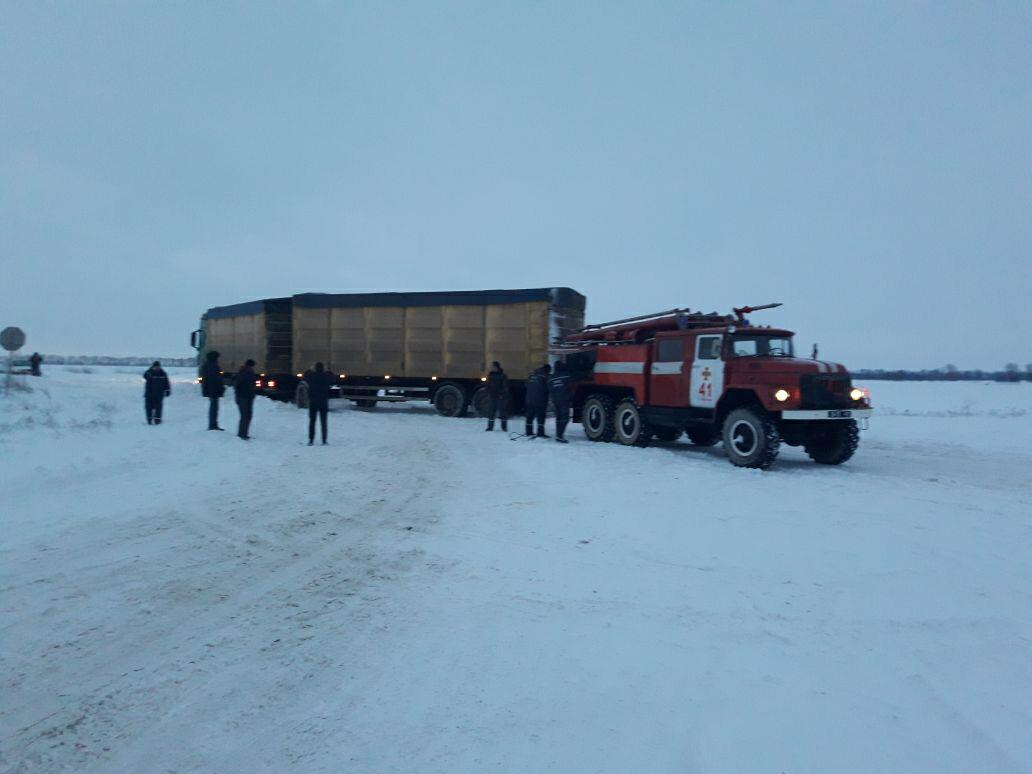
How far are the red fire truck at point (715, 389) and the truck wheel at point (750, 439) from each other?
0.06 ft

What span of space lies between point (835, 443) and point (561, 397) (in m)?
5.36

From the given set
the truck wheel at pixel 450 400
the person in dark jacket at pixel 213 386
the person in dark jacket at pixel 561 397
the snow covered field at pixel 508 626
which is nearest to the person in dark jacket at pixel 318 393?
the person in dark jacket at pixel 213 386

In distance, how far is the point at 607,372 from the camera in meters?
14.7

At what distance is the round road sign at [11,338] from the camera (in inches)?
704

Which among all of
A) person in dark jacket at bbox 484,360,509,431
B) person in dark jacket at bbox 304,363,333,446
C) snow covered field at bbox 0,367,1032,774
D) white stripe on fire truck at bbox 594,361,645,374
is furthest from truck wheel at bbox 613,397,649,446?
person in dark jacket at bbox 304,363,333,446

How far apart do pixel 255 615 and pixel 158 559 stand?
1.68 meters

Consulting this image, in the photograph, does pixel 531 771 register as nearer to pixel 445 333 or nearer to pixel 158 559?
pixel 158 559

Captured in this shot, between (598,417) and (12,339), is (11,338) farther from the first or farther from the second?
(598,417)

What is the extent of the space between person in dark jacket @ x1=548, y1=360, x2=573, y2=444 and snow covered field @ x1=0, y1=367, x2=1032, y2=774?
5.16 m

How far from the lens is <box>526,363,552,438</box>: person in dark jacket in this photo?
48.6 ft

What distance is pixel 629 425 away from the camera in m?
14.1

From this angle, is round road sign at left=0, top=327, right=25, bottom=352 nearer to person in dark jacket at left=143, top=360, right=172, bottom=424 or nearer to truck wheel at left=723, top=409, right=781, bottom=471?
person in dark jacket at left=143, top=360, right=172, bottom=424

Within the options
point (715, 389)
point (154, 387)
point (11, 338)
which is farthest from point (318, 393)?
point (11, 338)

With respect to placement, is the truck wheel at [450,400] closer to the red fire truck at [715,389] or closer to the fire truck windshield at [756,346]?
the red fire truck at [715,389]
